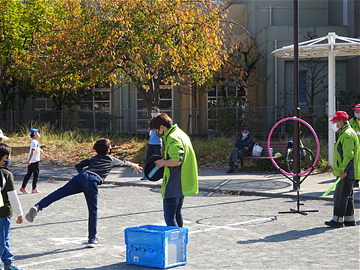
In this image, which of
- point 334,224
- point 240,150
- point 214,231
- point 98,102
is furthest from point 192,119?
point 214,231

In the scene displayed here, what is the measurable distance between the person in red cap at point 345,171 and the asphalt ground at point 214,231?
0.69ft

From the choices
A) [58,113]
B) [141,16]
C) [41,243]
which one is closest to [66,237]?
[41,243]

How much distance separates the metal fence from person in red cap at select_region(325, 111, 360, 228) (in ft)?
43.5

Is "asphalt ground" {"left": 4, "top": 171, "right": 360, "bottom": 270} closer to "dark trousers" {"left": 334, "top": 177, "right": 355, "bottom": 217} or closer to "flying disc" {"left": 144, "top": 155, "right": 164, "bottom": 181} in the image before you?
"dark trousers" {"left": 334, "top": 177, "right": 355, "bottom": 217}

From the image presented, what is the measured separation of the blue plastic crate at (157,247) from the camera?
17.9 feet

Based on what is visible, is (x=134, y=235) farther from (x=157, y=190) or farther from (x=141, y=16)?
(x=141, y=16)

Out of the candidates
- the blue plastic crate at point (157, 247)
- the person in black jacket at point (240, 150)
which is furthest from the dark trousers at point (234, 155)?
the blue plastic crate at point (157, 247)

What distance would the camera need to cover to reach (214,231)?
7.51 metres

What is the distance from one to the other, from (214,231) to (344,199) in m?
2.17

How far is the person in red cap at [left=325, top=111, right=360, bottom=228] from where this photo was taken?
7.83 metres

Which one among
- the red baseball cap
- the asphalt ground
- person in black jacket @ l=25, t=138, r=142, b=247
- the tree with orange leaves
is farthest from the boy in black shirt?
the tree with orange leaves

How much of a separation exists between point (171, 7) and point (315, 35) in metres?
10.4

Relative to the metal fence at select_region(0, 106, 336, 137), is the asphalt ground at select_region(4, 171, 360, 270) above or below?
below

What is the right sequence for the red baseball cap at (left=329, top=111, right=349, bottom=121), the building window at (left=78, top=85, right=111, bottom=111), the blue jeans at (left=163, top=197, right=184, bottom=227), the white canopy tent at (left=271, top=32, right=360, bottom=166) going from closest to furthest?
the blue jeans at (left=163, top=197, right=184, bottom=227) < the red baseball cap at (left=329, top=111, right=349, bottom=121) < the white canopy tent at (left=271, top=32, right=360, bottom=166) < the building window at (left=78, top=85, right=111, bottom=111)
